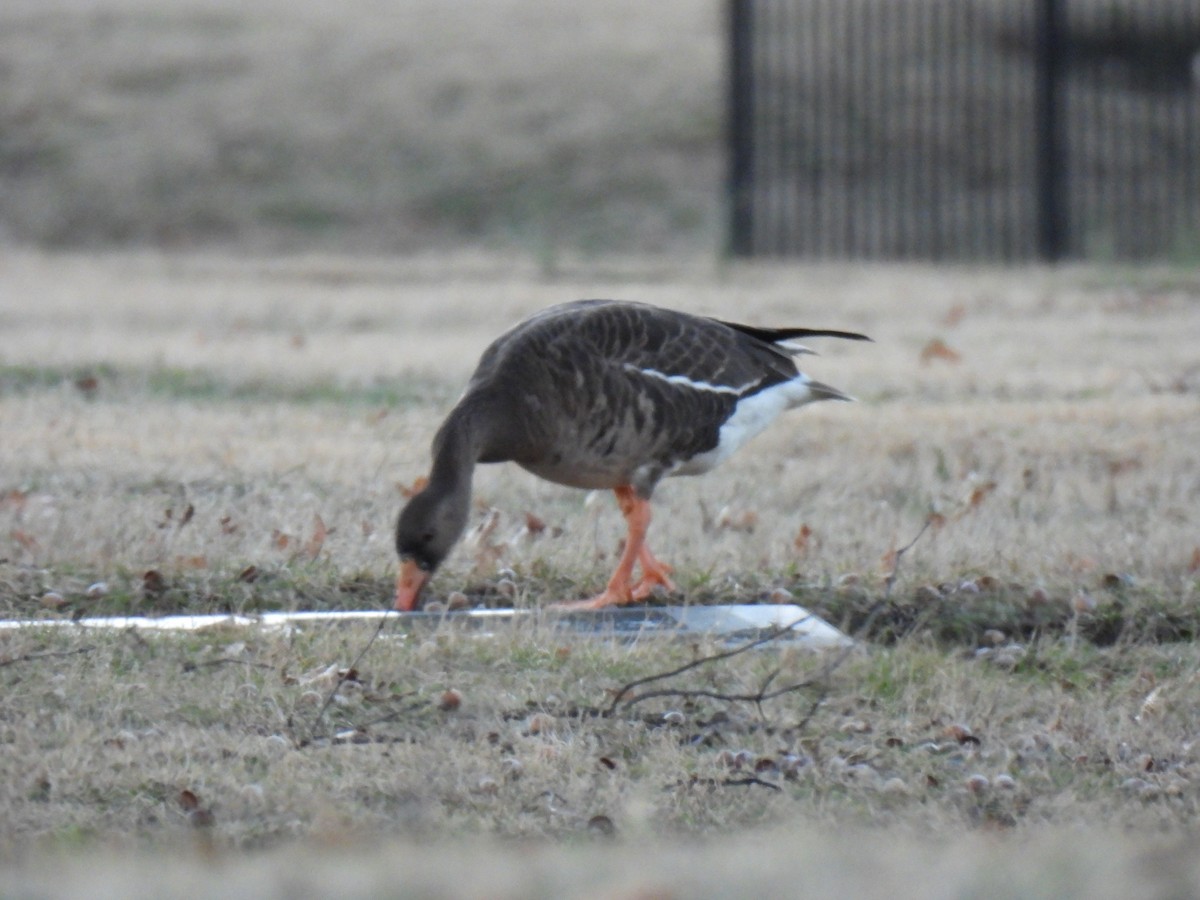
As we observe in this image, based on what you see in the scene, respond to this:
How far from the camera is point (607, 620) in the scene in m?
5.82

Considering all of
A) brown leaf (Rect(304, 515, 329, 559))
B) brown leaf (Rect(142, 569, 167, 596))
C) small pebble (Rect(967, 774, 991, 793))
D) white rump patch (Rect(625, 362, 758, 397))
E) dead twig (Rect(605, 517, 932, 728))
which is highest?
white rump patch (Rect(625, 362, 758, 397))

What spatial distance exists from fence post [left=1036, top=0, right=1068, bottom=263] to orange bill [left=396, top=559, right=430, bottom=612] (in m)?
13.1

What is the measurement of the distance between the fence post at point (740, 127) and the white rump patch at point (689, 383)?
37.1ft

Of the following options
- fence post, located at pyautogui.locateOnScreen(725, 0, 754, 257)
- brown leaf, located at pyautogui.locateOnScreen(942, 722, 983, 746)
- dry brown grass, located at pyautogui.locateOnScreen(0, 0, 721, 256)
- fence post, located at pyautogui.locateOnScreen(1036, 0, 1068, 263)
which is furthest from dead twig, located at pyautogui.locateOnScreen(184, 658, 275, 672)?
dry brown grass, located at pyautogui.locateOnScreen(0, 0, 721, 256)

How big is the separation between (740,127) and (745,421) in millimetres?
11384

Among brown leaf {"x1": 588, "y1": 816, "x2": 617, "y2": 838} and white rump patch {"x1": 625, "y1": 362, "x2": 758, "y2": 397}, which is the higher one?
white rump patch {"x1": 625, "y1": 362, "x2": 758, "y2": 397}

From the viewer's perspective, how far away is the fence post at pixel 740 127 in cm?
1725

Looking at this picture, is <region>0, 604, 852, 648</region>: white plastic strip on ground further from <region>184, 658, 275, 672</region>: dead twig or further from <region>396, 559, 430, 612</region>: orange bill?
<region>184, 658, 275, 672</region>: dead twig

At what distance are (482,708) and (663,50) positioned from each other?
22506 millimetres

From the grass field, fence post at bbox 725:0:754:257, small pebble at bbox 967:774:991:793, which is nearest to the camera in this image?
the grass field

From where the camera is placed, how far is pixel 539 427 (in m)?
5.69

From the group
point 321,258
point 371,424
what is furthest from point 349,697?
point 321,258

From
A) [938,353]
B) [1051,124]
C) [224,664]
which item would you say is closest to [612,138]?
[1051,124]

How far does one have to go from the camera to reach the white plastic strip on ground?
5520mm
